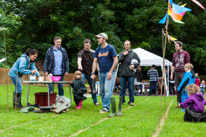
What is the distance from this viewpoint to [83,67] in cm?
955

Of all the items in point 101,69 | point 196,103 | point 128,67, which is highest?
point 128,67

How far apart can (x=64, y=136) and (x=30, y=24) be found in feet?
74.4

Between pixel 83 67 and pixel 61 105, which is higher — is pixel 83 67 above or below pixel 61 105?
above

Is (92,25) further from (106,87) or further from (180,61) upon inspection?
(106,87)

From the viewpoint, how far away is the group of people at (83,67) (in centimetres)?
762

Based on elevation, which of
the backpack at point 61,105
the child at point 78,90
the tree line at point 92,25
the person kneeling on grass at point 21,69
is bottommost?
the backpack at point 61,105

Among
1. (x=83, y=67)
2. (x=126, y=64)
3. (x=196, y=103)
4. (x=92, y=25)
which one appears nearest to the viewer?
(x=196, y=103)

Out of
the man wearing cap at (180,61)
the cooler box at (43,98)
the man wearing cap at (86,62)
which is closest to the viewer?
the cooler box at (43,98)

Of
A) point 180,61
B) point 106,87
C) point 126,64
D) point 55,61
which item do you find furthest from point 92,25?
point 106,87

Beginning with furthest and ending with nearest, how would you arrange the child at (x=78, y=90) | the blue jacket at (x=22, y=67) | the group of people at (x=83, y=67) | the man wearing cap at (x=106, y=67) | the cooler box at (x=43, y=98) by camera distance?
1. the child at (x=78, y=90)
2. the cooler box at (x=43, y=98)
3. the blue jacket at (x=22, y=67)
4. the group of people at (x=83, y=67)
5. the man wearing cap at (x=106, y=67)

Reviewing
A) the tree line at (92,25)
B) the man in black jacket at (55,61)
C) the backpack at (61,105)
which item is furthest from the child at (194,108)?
the tree line at (92,25)

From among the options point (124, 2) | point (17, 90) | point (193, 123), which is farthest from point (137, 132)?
point (124, 2)

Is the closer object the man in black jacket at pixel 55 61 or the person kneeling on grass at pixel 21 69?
the person kneeling on grass at pixel 21 69

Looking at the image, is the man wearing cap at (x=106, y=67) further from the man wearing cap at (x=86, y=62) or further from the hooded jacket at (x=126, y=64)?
the hooded jacket at (x=126, y=64)
